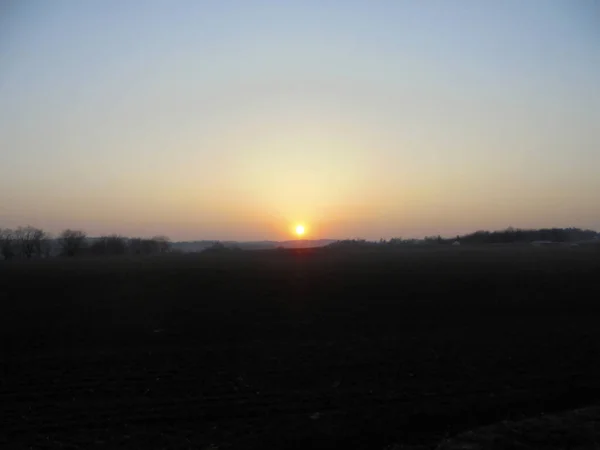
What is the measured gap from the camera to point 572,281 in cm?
3553

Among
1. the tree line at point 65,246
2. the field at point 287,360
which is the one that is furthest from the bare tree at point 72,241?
the field at point 287,360

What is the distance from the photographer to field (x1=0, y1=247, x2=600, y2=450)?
13070 mm

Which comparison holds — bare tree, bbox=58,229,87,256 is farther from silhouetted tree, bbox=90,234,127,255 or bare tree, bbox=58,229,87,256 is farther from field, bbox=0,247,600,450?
field, bbox=0,247,600,450

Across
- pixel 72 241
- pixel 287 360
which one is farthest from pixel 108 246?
pixel 287 360

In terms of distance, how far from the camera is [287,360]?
1875 cm

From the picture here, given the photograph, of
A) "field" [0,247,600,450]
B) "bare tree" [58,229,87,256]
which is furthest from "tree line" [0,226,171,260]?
"field" [0,247,600,450]

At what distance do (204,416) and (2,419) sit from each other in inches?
187

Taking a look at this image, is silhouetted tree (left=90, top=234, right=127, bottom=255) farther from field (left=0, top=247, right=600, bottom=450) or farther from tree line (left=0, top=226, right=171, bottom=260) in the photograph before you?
field (left=0, top=247, right=600, bottom=450)

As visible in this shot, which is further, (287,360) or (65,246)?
(65,246)

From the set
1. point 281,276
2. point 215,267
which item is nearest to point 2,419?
point 281,276

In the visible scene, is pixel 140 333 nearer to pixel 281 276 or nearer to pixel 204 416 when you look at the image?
pixel 204 416

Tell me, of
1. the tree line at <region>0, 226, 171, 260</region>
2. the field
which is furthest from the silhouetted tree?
the field

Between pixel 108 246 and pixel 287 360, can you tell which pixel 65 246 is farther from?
pixel 287 360

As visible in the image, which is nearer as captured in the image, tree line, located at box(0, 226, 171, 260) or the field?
the field
